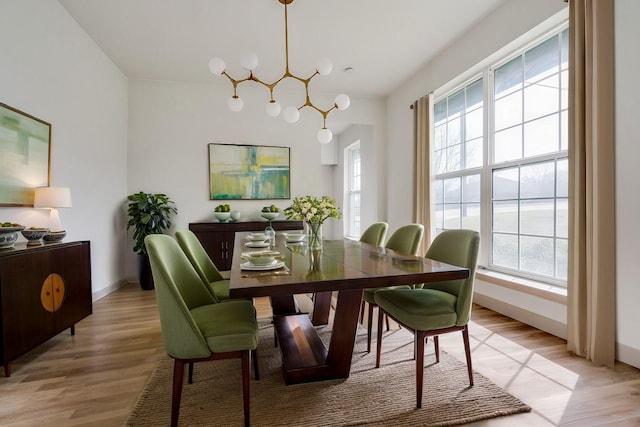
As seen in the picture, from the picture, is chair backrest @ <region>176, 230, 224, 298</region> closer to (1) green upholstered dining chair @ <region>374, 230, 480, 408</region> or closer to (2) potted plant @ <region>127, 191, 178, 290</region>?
(1) green upholstered dining chair @ <region>374, 230, 480, 408</region>

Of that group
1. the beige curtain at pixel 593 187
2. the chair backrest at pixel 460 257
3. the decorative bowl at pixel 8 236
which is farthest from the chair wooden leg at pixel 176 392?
the beige curtain at pixel 593 187

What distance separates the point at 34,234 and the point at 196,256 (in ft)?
4.06

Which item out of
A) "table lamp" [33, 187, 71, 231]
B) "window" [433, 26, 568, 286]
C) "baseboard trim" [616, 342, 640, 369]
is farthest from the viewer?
"window" [433, 26, 568, 286]

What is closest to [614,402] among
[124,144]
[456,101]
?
[456,101]

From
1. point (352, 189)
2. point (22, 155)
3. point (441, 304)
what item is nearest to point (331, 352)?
point (441, 304)

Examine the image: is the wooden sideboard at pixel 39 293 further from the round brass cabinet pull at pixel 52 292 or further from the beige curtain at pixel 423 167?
the beige curtain at pixel 423 167

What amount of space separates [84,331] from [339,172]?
5809 mm

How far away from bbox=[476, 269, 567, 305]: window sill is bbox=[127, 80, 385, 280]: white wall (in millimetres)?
3011

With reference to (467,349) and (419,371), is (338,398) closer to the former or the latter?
(419,371)

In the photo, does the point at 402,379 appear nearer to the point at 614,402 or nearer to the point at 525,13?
the point at 614,402

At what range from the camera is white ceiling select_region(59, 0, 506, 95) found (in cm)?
304

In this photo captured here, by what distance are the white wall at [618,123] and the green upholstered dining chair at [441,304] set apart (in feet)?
3.84

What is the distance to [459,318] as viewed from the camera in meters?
1.75

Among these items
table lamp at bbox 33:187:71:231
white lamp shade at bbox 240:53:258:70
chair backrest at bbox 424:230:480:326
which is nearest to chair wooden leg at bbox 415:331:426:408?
chair backrest at bbox 424:230:480:326
